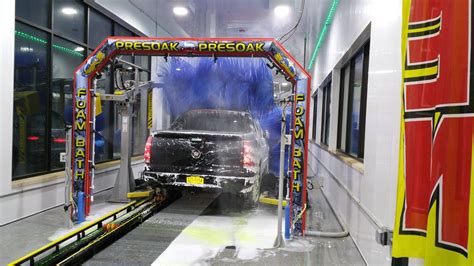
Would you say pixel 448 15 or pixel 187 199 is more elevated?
pixel 448 15

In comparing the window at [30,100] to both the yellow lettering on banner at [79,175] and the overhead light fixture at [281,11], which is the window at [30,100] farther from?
the overhead light fixture at [281,11]

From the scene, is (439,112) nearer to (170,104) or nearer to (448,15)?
(448,15)

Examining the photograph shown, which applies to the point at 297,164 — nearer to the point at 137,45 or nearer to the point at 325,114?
the point at 137,45

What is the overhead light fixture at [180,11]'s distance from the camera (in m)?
7.33

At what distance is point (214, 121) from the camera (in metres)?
6.50

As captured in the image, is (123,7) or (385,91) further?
(123,7)

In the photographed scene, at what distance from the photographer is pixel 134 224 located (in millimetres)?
4840

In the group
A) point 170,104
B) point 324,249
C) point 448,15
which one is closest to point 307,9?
point 170,104

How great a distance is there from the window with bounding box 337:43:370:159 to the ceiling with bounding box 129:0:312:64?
1.03m

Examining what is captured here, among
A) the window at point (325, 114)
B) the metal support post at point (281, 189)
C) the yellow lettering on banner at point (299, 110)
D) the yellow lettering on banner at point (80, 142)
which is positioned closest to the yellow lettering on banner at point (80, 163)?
the yellow lettering on banner at point (80, 142)

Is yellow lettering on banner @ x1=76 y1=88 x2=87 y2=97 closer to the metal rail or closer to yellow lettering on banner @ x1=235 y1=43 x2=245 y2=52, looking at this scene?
the metal rail

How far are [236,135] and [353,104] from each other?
2.12 meters

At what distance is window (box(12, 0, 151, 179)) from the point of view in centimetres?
525

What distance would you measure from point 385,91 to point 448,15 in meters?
2.00
